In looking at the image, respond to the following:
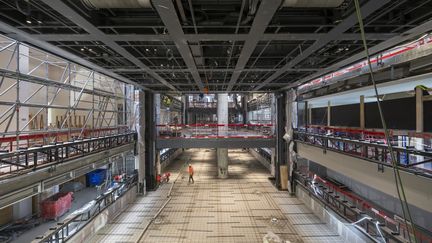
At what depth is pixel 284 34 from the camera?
15.3 ft

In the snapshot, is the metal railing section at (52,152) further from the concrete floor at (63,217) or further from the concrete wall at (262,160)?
the concrete wall at (262,160)

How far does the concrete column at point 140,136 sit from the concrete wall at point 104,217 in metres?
0.76

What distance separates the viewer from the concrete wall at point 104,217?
7248mm

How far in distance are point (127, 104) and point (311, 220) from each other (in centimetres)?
986

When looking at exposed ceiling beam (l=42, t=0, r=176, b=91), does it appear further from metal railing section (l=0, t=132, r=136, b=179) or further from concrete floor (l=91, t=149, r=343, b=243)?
concrete floor (l=91, t=149, r=343, b=243)

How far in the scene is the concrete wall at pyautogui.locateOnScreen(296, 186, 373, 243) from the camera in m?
6.89

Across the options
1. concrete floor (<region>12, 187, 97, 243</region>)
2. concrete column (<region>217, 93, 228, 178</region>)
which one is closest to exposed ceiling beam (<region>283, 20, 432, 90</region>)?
concrete column (<region>217, 93, 228, 178</region>)

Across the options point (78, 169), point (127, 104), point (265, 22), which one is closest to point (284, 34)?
point (265, 22)

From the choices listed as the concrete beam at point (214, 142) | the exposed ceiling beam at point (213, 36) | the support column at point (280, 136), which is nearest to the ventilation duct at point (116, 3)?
the exposed ceiling beam at point (213, 36)

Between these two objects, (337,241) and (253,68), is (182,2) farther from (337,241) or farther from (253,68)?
(337,241)

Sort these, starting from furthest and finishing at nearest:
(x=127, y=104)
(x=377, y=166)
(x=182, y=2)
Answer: (x=127, y=104) < (x=377, y=166) < (x=182, y=2)

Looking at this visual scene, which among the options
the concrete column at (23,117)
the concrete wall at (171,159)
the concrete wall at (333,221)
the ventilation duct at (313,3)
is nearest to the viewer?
the ventilation duct at (313,3)

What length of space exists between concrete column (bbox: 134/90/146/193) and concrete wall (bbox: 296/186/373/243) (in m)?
7.85

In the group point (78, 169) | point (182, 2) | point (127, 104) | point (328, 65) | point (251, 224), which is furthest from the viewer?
point (127, 104)
